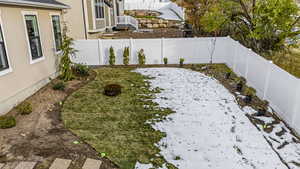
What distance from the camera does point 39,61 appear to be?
744 cm

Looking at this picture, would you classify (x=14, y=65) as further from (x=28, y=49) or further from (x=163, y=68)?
(x=163, y=68)

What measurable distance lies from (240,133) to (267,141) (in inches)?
23.4

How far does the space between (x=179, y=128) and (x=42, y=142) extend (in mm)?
3226

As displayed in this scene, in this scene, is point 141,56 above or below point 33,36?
below

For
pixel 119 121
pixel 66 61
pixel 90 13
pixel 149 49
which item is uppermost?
pixel 90 13

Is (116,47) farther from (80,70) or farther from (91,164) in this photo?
(91,164)

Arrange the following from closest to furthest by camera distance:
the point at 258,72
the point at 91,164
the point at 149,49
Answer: the point at 91,164, the point at 258,72, the point at 149,49

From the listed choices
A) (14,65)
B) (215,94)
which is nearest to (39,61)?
(14,65)

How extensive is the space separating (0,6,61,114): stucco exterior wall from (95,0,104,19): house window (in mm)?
8320

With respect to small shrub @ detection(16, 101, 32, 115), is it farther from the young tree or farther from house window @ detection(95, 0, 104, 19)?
house window @ detection(95, 0, 104, 19)

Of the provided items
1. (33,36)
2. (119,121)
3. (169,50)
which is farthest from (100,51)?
(119,121)

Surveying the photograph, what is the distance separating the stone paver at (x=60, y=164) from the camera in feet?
12.1

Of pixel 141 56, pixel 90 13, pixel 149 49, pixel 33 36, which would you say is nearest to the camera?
pixel 33 36

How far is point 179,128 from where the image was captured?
17.4 ft
